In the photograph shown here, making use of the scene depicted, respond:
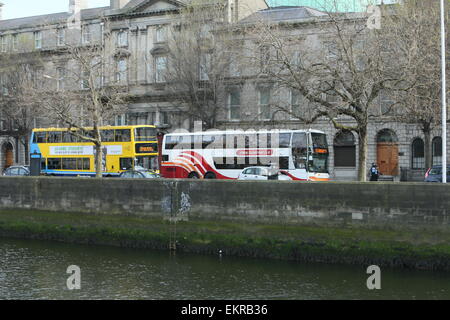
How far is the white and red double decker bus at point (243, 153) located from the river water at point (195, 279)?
13488 millimetres

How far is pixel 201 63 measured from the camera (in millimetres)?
45469

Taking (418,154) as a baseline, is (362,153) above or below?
above

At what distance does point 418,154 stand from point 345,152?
568 centimetres

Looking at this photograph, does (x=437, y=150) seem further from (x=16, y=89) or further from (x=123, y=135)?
(x=16, y=89)

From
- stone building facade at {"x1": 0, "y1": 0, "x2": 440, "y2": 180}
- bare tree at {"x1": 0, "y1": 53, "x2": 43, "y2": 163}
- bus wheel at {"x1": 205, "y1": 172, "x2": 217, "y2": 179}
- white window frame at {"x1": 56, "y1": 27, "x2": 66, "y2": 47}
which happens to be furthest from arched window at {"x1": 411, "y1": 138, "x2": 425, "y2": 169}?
white window frame at {"x1": 56, "y1": 27, "x2": 66, "y2": 47}

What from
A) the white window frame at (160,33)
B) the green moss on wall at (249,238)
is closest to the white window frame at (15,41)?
the white window frame at (160,33)

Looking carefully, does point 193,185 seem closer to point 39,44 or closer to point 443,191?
point 443,191

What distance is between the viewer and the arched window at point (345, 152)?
4838cm

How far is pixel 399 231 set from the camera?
65.2 feet

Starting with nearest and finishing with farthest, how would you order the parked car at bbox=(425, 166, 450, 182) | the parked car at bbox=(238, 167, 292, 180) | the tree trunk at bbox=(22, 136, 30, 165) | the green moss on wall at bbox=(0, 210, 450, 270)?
1. the green moss on wall at bbox=(0, 210, 450, 270)
2. the parked car at bbox=(425, 166, 450, 182)
3. the parked car at bbox=(238, 167, 292, 180)
4. the tree trunk at bbox=(22, 136, 30, 165)

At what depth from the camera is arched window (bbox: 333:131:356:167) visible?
159ft

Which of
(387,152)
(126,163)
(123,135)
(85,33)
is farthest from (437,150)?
(85,33)

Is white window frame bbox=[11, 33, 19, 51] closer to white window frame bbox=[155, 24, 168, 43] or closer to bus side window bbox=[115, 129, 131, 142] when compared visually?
white window frame bbox=[155, 24, 168, 43]
